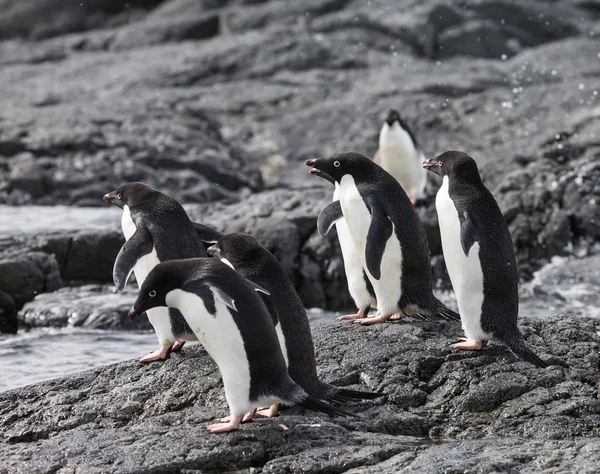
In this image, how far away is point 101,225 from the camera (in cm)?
1094

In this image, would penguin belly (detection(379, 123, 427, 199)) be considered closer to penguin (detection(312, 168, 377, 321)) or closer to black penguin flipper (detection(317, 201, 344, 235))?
penguin (detection(312, 168, 377, 321))

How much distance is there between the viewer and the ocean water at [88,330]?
7.30 meters

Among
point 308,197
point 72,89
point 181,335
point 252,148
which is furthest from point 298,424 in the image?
point 72,89

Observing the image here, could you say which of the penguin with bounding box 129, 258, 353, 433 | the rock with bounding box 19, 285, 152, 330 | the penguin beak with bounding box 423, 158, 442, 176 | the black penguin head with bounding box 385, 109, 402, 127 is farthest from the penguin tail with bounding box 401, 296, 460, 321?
the black penguin head with bounding box 385, 109, 402, 127

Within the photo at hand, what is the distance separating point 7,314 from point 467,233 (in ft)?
15.9

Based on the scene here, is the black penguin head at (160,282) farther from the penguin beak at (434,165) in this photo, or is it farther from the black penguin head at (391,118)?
the black penguin head at (391,118)

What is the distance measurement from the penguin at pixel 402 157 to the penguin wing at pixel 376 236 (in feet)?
17.4

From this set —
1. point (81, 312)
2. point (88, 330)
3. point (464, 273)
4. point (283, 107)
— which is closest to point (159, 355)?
point (464, 273)

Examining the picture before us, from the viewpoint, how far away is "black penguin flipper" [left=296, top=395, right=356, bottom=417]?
466 centimetres

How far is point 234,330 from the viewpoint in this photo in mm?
4586

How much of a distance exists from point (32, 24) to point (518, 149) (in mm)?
13218

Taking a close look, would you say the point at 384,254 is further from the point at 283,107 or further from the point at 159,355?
the point at 283,107

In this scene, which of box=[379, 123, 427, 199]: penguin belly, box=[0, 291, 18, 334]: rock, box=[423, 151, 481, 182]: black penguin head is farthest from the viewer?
box=[379, 123, 427, 199]: penguin belly

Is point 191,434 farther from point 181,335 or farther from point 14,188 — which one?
point 14,188
